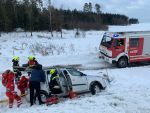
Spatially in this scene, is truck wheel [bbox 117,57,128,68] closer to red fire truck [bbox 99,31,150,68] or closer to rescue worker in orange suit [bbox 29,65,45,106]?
red fire truck [bbox 99,31,150,68]

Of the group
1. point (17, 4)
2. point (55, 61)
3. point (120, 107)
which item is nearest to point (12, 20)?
point (17, 4)

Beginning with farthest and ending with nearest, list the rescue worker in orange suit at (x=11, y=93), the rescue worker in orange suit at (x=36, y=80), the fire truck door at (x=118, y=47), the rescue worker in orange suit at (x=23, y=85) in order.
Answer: the fire truck door at (x=118, y=47)
the rescue worker in orange suit at (x=23, y=85)
the rescue worker in orange suit at (x=11, y=93)
the rescue worker in orange suit at (x=36, y=80)

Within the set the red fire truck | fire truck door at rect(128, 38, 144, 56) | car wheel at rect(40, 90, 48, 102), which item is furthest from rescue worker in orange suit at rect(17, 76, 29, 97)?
fire truck door at rect(128, 38, 144, 56)

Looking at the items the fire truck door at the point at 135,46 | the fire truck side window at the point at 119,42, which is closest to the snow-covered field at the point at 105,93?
the fire truck door at the point at 135,46

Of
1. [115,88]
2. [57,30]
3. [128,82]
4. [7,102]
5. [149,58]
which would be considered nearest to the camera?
[7,102]

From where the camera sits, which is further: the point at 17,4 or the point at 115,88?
the point at 17,4

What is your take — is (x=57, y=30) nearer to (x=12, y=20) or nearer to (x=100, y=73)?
(x=12, y=20)

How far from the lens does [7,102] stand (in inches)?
600

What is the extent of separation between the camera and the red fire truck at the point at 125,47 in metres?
23.1

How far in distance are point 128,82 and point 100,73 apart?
3205 millimetres

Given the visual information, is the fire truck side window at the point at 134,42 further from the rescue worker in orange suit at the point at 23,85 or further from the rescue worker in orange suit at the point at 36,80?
the rescue worker in orange suit at the point at 36,80

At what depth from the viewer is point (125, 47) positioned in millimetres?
23266

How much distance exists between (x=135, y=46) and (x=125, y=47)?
84 centimetres

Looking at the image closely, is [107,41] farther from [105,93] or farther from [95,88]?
[105,93]
